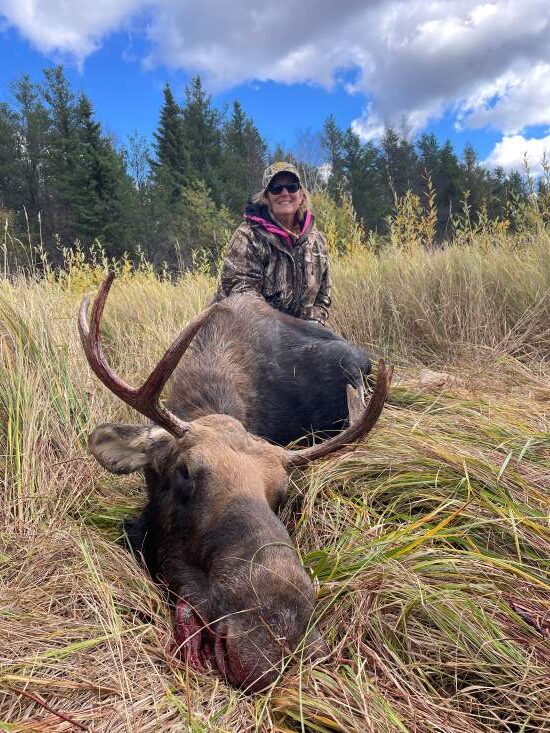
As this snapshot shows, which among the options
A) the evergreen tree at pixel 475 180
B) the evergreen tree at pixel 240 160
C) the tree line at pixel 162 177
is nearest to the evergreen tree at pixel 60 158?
the tree line at pixel 162 177

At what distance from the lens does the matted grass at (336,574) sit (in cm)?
155

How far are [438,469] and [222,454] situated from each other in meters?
1.12

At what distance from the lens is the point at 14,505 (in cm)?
263

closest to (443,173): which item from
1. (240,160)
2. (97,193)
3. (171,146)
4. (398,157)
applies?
(398,157)

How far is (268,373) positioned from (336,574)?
1.94 metres

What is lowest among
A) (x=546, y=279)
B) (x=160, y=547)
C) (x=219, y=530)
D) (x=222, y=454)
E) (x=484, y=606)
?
(x=484, y=606)

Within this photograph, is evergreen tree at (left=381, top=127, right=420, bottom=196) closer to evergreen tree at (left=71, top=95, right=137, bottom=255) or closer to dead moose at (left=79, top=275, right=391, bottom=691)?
evergreen tree at (left=71, top=95, right=137, bottom=255)

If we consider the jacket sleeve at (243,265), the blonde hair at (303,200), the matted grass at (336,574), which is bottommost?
the matted grass at (336,574)

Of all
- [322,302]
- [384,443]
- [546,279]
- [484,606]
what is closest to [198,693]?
[484,606]

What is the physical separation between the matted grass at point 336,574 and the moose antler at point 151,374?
2.09 feet

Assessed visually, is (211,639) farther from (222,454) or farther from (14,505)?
(14,505)

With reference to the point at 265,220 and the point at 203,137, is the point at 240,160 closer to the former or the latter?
the point at 203,137

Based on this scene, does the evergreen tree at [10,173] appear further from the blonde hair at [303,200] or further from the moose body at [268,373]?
the moose body at [268,373]

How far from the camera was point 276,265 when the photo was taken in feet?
18.4
